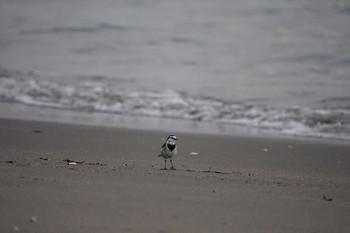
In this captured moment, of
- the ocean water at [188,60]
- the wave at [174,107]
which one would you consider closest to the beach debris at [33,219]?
the ocean water at [188,60]

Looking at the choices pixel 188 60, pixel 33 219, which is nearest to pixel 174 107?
pixel 188 60

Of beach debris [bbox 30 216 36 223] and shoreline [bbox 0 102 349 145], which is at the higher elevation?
shoreline [bbox 0 102 349 145]

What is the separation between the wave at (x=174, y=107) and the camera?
1218cm

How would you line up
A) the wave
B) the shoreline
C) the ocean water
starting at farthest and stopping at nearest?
the ocean water, the wave, the shoreline

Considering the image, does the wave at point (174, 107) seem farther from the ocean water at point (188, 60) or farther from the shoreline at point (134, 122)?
the shoreline at point (134, 122)

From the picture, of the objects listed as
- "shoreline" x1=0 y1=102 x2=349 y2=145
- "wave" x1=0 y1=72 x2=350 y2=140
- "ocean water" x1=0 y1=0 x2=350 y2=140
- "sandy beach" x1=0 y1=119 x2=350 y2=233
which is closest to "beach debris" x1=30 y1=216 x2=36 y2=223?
→ "sandy beach" x1=0 y1=119 x2=350 y2=233

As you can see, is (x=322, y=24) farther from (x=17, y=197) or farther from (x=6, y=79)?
(x=17, y=197)

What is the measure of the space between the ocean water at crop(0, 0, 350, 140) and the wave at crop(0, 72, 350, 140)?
25 millimetres

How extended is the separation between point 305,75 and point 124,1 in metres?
13.5

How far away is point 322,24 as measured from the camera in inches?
947

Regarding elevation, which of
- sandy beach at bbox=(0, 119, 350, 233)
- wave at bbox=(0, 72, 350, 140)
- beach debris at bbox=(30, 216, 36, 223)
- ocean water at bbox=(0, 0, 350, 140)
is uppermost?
ocean water at bbox=(0, 0, 350, 140)

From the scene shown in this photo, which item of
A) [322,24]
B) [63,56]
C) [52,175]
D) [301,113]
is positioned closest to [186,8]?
[322,24]

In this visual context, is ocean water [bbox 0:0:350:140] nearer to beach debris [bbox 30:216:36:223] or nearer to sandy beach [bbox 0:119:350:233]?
sandy beach [bbox 0:119:350:233]

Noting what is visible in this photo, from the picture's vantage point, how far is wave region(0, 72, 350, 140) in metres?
12.2
